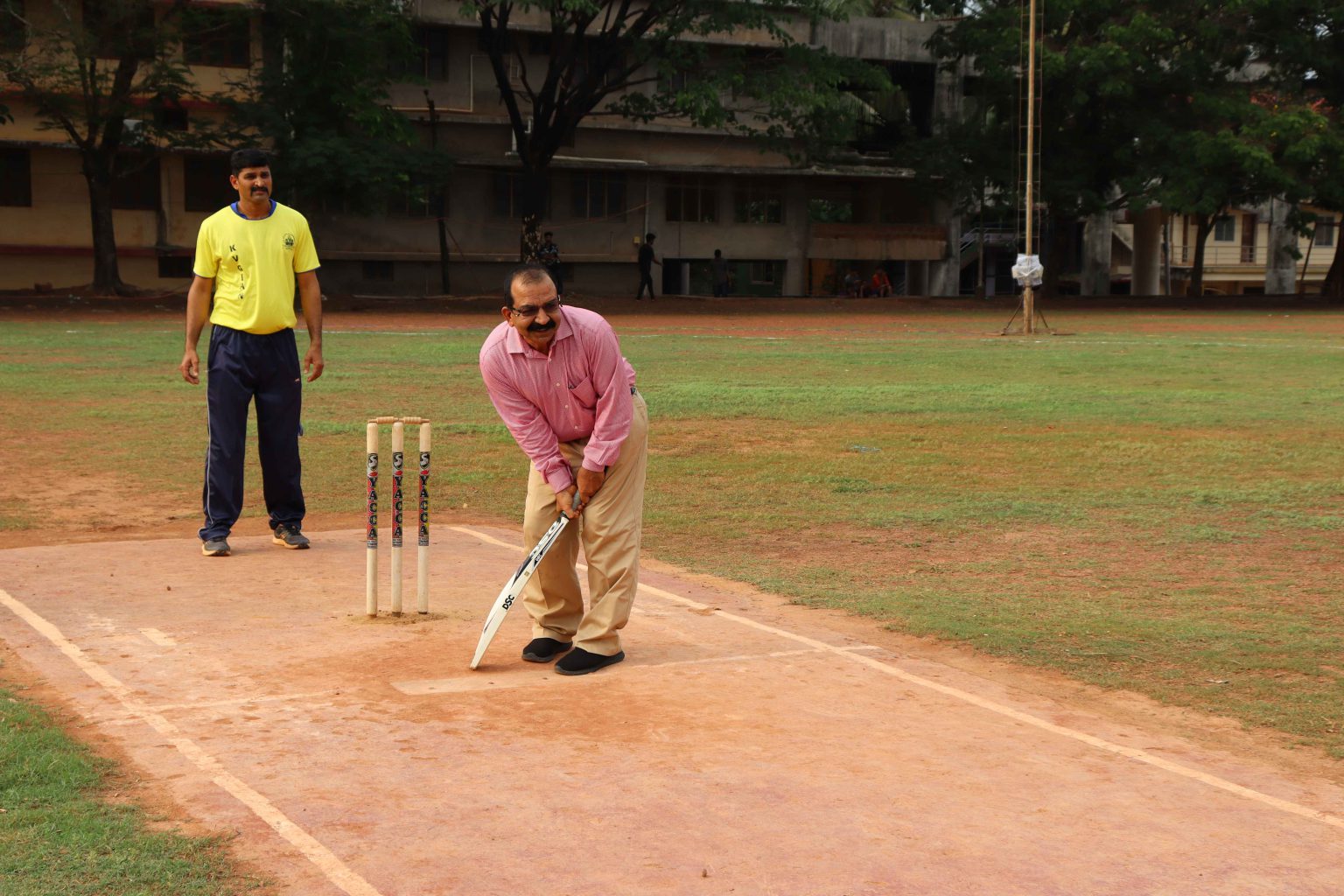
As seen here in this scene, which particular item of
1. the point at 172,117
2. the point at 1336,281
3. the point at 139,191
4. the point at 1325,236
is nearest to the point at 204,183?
the point at 139,191

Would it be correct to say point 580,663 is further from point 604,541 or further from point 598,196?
point 598,196

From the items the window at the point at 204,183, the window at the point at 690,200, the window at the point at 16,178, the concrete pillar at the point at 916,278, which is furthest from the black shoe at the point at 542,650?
the concrete pillar at the point at 916,278

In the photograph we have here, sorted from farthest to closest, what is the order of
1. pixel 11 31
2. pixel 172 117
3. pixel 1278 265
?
pixel 1278 265 → pixel 172 117 → pixel 11 31

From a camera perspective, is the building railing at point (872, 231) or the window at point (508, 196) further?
the building railing at point (872, 231)

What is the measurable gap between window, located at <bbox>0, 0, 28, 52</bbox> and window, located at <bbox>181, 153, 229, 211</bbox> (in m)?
7.12

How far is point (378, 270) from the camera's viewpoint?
47594mm

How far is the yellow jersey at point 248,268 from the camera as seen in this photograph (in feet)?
27.1

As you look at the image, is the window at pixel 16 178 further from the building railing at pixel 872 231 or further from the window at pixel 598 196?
the building railing at pixel 872 231

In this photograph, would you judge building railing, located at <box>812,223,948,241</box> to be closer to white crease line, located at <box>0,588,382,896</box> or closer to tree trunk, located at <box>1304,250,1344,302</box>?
tree trunk, located at <box>1304,250,1344,302</box>

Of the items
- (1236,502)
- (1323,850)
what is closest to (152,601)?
(1323,850)

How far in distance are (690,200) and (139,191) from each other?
17918 millimetres

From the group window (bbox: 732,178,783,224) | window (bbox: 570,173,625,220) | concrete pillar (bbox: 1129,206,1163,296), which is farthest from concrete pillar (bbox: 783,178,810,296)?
concrete pillar (bbox: 1129,206,1163,296)

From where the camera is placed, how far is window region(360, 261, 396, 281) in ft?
155

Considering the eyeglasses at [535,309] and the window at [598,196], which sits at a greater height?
the window at [598,196]
